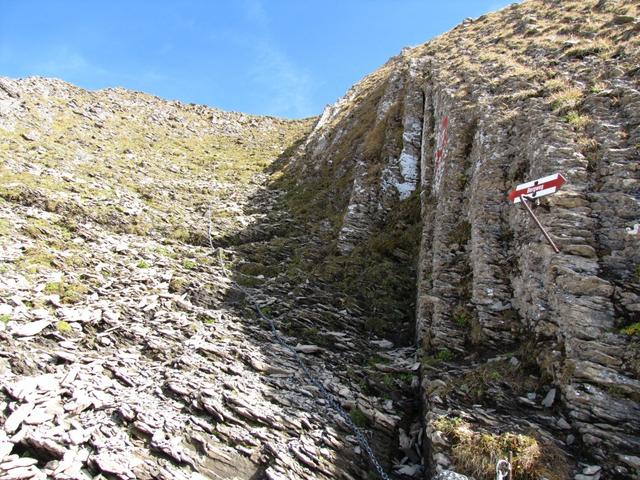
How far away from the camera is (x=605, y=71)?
1803 centimetres

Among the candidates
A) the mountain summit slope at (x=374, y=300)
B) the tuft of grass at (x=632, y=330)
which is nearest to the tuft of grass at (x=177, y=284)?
the mountain summit slope at (x=374, y=300)

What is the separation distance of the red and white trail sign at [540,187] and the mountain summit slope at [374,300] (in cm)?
153

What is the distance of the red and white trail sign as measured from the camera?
34.8ft

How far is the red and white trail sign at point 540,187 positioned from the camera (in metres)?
10.6

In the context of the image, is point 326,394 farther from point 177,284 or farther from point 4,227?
point 4,227

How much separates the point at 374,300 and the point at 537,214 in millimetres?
6791

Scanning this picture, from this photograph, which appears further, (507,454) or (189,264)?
(189,264)

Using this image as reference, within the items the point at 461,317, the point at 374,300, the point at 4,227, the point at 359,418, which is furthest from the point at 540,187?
the point at 4,227

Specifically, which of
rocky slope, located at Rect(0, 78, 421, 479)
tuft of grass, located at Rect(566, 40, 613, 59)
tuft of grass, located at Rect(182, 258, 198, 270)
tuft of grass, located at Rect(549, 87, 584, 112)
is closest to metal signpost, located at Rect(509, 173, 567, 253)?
rocky slope, located at Rect(0, 78, 421, 479)

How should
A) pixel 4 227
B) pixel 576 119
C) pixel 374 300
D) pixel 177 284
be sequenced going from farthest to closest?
pixel 4 227 < pixel 374 300 < pixel 177 284 < pixel 576 119

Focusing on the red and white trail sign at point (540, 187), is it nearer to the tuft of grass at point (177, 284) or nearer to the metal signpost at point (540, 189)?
the metal signpost at point (540, 189)

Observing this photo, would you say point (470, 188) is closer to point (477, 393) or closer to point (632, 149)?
point (632, 149)

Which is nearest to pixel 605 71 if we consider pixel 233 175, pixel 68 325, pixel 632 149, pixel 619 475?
pixel 632 149

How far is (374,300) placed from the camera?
17.1 meters
